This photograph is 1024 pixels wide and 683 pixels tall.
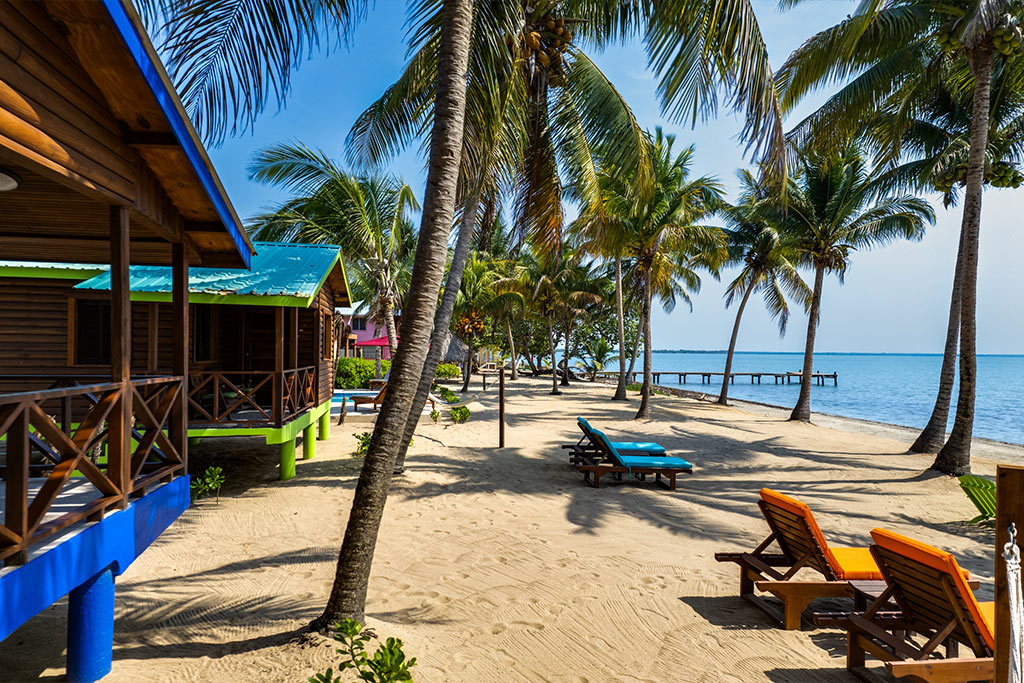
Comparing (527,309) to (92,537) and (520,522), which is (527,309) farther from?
(92,537)

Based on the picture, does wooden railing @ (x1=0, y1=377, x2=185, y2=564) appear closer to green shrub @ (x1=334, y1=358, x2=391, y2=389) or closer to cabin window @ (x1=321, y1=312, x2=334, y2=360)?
cabin window @ (x1=321, y1=312, x2=334, y2=360)

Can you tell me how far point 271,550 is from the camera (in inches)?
249

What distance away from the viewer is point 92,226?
18.4 feet

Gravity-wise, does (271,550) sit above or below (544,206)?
below

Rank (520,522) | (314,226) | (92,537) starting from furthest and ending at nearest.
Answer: (314,226)
(520,522)
(92,537)

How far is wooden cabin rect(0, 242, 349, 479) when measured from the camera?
868 cm

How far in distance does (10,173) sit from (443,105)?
3.11 m

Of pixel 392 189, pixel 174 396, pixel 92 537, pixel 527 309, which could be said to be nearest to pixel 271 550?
pixel 174 396

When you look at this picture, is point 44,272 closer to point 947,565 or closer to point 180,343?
point 180,343

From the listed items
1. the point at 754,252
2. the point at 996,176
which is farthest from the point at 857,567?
the point at 754,252

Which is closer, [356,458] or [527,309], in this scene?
[356,458]

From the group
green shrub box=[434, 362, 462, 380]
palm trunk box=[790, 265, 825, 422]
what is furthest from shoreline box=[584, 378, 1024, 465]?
green shrub box=[434, 362, 462, 380]

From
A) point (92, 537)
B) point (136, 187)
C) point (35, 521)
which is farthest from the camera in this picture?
point (136, 187)

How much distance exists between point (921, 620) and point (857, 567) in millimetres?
1067
